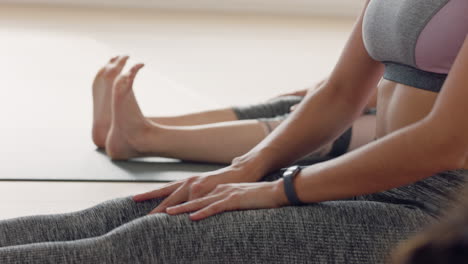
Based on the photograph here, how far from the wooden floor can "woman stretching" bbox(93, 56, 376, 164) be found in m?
0.19

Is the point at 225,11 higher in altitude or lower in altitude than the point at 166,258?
lower

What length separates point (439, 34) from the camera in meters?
1.23

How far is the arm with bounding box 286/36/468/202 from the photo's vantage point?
40.8 inches

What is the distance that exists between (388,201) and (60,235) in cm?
52

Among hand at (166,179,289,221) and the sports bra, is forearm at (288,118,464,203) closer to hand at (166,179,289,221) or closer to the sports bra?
hand at (166,179,289,221)

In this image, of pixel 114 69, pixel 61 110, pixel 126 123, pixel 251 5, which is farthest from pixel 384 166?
pixel 251 5

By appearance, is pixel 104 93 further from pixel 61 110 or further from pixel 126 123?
pixel 61 110

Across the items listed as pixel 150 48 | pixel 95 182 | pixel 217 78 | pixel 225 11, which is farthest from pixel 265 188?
pixel 225 11

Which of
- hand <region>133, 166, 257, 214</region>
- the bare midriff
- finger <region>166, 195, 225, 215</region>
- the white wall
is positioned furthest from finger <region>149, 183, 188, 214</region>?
the white wall

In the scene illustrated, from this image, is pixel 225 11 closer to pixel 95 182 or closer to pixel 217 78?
pixel 217 78

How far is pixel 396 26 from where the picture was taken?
128cm

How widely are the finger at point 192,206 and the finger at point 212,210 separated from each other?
28 mm

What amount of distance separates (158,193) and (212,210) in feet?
0.63

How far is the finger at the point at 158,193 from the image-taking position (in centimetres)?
127
